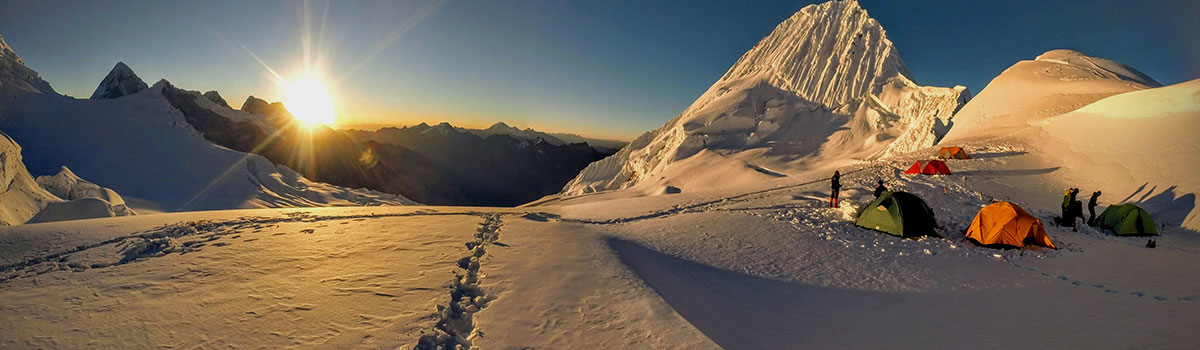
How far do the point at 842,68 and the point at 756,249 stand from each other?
49212 mm

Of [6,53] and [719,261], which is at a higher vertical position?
[6,53]

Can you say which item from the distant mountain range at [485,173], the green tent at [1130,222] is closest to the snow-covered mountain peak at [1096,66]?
the green tent at [1130,222]

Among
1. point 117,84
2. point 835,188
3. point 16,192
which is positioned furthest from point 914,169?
point 117,84

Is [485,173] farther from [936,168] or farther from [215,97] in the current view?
[936,168]

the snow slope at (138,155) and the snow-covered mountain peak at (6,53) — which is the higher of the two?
the snow-covered mountain peak at (6,53)

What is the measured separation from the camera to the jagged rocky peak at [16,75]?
123 ft

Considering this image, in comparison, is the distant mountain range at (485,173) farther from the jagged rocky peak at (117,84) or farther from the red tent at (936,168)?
the red tent at (936,168)

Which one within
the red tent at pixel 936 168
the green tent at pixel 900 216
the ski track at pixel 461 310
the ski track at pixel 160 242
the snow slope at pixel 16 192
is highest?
the red tent at pixel 936 168

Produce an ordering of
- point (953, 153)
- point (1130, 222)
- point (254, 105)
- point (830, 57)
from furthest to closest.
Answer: point (254, 105) < point (830, 57) < point (953, 153) < point (1130, 222)

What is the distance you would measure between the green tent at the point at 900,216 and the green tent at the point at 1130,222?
621 cm

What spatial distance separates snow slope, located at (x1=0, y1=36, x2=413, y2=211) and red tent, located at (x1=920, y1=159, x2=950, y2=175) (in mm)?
48165

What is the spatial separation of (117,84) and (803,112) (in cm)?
11990

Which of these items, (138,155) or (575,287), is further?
(138,155)

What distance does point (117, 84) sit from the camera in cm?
7738
